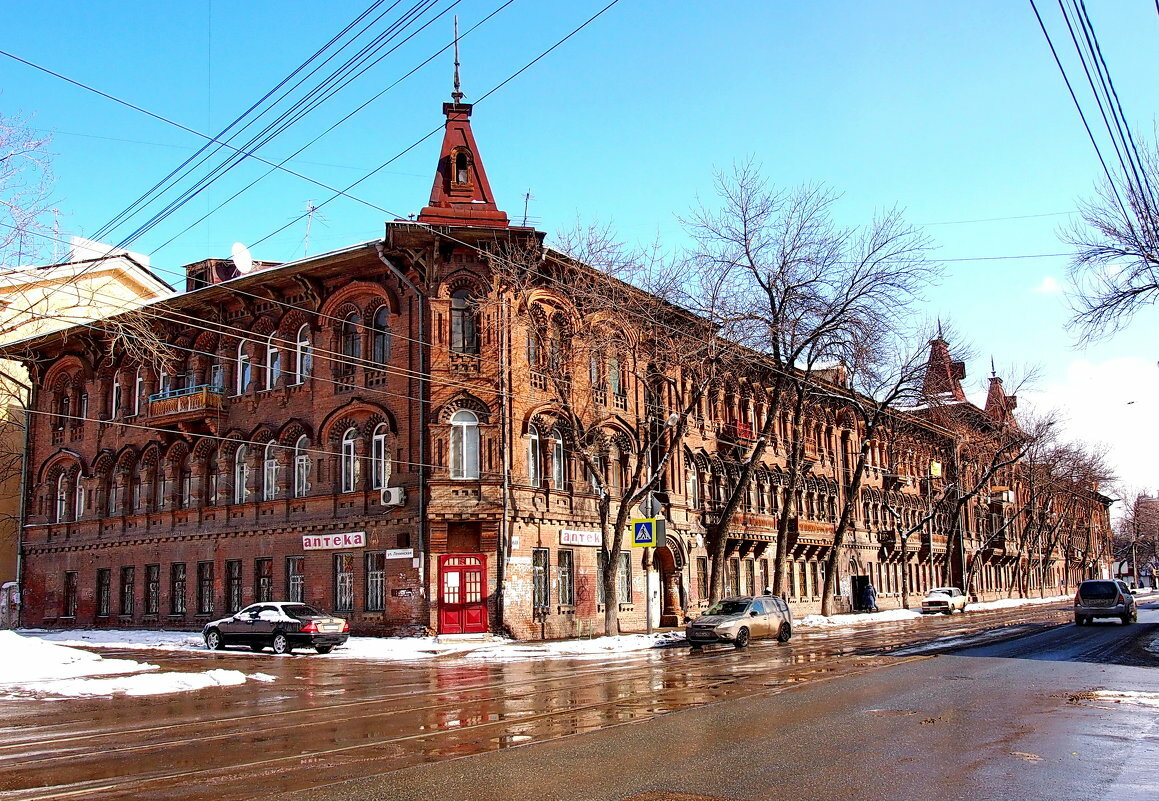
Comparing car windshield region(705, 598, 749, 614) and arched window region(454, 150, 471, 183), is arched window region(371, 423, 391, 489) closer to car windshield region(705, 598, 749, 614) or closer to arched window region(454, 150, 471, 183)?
arched window region(454, 150, 471, 183)

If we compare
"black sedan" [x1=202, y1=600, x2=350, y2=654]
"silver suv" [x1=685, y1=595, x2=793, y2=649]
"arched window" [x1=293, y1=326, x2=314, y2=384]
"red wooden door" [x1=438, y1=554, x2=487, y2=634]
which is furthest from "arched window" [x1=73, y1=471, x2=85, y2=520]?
"silver suv" [x1=685, y1=595, x2=793, y2=649]

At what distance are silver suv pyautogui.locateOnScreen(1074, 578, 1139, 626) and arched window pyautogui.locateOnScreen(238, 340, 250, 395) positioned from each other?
31.3 metres

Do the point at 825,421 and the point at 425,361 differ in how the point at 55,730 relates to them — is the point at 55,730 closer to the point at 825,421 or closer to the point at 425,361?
the point at 425,361

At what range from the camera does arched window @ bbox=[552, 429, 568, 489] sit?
33.4 m

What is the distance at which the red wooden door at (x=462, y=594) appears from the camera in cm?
2962

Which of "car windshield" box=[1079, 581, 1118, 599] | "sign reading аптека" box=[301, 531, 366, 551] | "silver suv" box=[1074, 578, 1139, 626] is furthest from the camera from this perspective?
"car windshield" box=[1079, 581, 1118, 599]

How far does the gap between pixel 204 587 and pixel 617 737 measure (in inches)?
1133

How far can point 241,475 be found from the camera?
35.2 metres

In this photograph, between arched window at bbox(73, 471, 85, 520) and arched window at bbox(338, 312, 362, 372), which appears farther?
arched window at bbox(73, 471, 85, 520)

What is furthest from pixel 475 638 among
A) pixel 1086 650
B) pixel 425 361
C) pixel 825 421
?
pixel 825 421

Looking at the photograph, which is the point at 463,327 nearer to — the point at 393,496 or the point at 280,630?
the point at 393,496

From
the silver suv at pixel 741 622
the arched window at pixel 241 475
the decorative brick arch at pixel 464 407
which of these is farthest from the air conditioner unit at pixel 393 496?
the silver suv at pixel 741 622

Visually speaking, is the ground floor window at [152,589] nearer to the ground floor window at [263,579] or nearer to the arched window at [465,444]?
the ground floor window at [263,579]

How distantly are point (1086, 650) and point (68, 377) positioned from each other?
128ft
